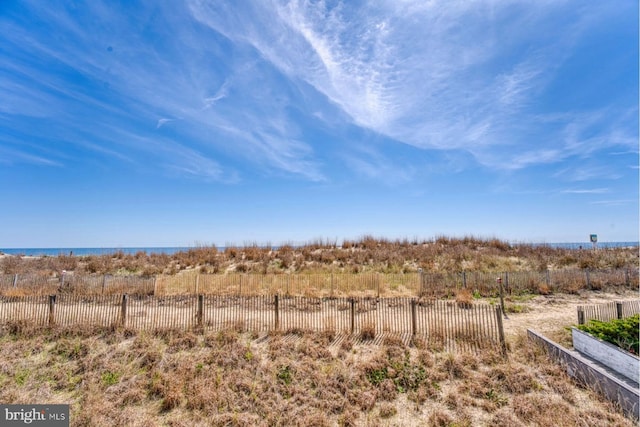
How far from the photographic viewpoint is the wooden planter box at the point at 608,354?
24.9ft

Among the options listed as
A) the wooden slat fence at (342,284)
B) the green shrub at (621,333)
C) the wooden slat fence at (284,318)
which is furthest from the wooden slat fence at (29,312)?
the green shrub at (621,333)

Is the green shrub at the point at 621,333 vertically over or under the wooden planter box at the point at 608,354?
over

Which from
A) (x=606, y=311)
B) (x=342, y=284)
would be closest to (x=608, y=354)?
(x=606, y=311)

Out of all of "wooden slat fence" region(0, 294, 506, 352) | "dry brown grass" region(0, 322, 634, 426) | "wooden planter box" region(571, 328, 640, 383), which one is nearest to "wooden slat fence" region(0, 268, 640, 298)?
"wooden slat fence" region(0, 294, 506, 352)

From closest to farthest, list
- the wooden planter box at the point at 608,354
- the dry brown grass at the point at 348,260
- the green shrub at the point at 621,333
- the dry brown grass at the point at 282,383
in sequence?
the dry brown grass at the point at 282,383, the wooden planter box at the point at 608,354, the green shrub at the point at 621,333, the dry brown grass at the point at 348,260

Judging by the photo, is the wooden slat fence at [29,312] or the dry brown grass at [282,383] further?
the wooden slat fence at [29,312]

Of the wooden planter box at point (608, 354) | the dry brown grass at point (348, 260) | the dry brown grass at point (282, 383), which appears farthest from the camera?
the dry brown grass at point (348, 260)

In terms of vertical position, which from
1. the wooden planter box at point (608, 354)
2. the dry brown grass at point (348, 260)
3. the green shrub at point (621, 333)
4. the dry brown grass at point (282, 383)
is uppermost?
the dry brown grass at point (348, 260)

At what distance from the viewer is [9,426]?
24.9 ft

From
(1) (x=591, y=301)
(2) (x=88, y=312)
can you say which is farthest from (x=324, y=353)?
(1) (x=591, y=301)

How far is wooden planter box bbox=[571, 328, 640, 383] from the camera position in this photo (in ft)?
24.9

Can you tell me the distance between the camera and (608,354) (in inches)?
329

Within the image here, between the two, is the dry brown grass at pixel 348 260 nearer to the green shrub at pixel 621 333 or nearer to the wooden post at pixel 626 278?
the wooden post at pixel 626 278

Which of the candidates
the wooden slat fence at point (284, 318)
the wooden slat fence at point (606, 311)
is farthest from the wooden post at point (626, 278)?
the wooden slat fence at point (284, 318)
